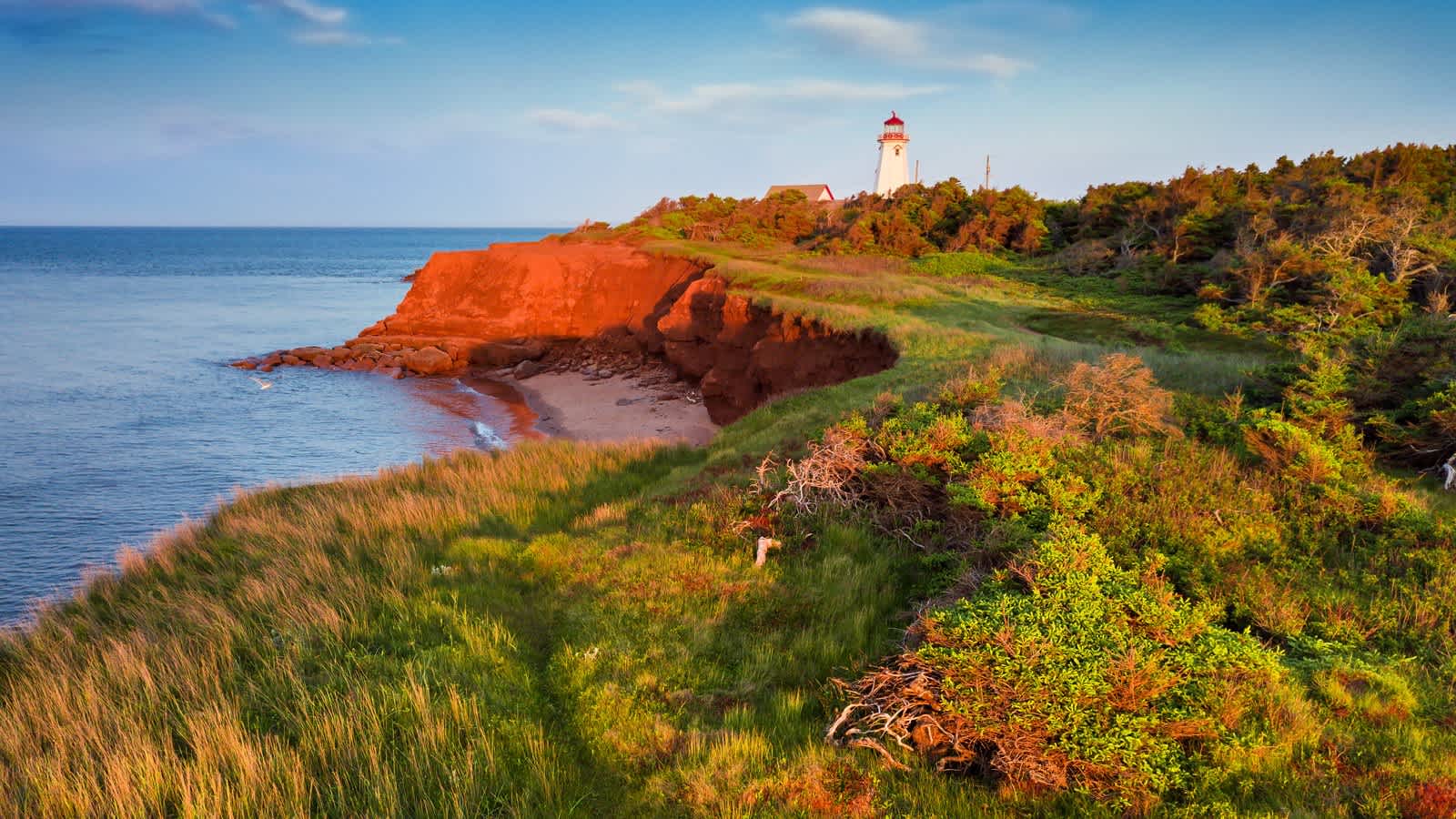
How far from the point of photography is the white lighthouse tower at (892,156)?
65.2m

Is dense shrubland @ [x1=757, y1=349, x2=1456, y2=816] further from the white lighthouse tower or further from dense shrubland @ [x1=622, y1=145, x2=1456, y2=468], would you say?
the white lighthouse tower

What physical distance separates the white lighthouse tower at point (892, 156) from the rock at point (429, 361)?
1690 inches

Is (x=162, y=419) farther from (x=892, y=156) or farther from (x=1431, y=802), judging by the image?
(x=892, y=156)

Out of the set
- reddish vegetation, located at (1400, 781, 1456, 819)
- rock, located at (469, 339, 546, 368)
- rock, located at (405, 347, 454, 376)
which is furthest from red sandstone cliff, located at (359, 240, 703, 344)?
reddish vegetation, located at (1400, 781, 1456, 819)

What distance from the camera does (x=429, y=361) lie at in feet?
125

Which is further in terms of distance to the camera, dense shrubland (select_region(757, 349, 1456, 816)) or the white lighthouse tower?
the white lighthouse tower

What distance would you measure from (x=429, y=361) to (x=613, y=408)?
14.2m

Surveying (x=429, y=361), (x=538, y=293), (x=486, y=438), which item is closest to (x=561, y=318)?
(x=538, y=293)

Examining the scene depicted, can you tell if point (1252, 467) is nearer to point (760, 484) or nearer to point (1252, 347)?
point (760, 484)

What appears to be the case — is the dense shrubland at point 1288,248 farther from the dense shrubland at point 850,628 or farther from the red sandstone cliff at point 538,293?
the red sandstone cliff at point 538,293

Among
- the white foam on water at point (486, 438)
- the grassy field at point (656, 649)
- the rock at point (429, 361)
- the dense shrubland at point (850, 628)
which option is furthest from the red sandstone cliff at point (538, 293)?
the grassy field at point (656, 649)

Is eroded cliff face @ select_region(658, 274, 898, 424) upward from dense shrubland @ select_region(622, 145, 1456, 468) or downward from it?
downward

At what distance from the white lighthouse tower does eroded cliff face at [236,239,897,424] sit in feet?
106

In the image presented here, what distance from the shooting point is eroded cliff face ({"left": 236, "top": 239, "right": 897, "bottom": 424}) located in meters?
25.6
